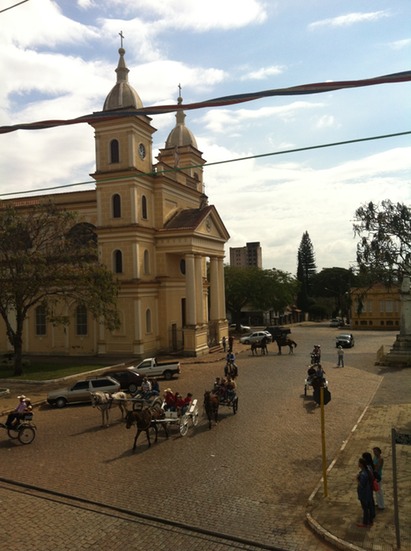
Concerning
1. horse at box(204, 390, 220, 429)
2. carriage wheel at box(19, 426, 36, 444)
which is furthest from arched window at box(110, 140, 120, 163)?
carriage wheel at box(19, 426, 36, 444)

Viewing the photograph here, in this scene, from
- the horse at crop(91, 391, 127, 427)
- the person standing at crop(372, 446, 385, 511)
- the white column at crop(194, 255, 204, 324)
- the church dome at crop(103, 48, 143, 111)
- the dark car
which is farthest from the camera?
the white column at crop(194, 255, 204, 324)

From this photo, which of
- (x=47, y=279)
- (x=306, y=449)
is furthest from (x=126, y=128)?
(x=306, y=449)

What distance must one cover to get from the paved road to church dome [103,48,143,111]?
23475 millimetres

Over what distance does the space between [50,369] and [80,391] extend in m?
9.64

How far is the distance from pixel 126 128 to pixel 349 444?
27.9 metres

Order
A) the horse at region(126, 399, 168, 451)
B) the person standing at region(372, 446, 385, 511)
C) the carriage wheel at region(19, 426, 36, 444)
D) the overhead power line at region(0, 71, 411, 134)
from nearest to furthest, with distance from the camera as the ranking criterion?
the overhead power line at region(0, 71, 411, 134), the person standing at region(372, 446, 385, 511), the horse at region(126, 399, 168, 451), the carriage wheel at region(19, 426, 36, 444)

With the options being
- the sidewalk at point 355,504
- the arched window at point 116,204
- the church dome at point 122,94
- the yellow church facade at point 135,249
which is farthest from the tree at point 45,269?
the sidewalk at point 355,504

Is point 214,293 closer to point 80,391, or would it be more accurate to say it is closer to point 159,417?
point 80,391

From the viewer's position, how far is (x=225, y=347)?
1533 inches

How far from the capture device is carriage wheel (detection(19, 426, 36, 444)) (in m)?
15.4

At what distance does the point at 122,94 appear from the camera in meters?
35.8

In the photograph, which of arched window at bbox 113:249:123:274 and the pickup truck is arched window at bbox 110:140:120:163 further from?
the pickup truck

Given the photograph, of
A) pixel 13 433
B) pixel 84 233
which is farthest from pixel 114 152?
pixel 13 433

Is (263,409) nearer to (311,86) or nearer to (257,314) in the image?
(311,86)
